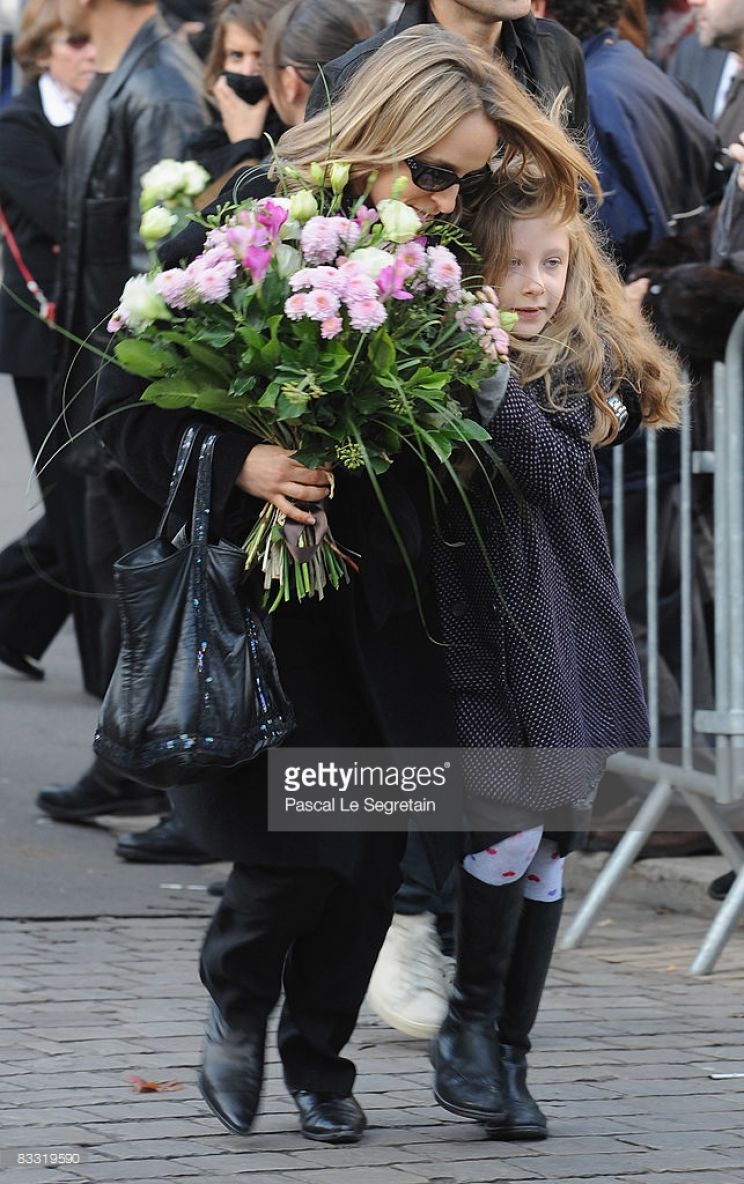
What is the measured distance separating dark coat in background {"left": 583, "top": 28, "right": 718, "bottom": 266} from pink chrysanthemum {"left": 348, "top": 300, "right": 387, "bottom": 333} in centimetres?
284

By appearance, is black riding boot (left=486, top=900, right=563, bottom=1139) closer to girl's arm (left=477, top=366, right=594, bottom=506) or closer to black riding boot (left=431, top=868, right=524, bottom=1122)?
black riding boot (left=431, top=868, right=524, bottom=1122)

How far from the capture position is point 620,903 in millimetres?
6332

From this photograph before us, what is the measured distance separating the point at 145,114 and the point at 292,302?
11.3ft

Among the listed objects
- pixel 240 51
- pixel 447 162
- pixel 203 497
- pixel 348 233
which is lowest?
pixel 203 497

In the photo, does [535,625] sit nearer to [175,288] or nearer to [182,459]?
[182,459]

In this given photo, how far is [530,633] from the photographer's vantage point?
380 cm

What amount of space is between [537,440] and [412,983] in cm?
148

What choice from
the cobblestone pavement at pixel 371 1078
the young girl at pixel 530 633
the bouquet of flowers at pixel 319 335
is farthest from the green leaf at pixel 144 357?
the cobblestone pavement at pixel 371 1078

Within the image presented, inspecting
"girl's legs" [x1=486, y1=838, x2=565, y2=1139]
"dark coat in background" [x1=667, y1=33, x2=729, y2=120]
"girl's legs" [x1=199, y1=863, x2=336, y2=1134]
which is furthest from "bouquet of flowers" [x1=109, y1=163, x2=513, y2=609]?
"dark coat in background" [x1=667, y1=33, x2=729, y2=120]

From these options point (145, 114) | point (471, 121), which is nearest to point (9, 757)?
point (145, 114)

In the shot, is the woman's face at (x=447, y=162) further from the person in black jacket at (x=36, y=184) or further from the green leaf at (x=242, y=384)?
the person in black jacket at (x=36, y=184)

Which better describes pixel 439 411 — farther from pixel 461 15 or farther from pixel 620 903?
pixel 620 903

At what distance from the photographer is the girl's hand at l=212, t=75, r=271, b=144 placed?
612cm

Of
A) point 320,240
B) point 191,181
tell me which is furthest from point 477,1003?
point 191,181
